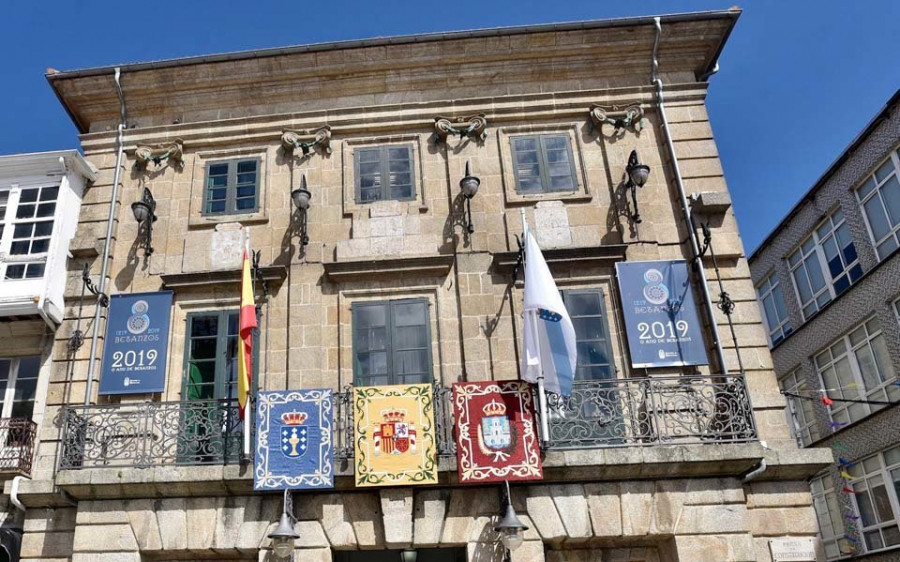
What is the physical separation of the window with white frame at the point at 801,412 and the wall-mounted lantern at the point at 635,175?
1249 cm

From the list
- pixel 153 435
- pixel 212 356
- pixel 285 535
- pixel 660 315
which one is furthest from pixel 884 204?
pixel 153 435

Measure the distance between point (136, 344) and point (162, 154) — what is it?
11.4ft

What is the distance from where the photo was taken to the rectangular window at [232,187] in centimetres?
1237

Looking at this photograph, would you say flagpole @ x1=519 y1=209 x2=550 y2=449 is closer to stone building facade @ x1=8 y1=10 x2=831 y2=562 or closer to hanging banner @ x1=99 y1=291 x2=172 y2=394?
stone building facade @ x1=8 y1=10 x2=831 y2=562

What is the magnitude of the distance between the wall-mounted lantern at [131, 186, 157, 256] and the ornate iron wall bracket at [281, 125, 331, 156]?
2.37m

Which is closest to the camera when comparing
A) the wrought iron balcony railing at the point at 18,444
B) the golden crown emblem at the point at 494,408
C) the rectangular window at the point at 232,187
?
the golden crown emblem at the point at 494,408

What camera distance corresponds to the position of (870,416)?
18391 millimetres

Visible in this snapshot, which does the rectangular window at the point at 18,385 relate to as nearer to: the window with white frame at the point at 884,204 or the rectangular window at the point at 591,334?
the rectangular window at the point at 591,334

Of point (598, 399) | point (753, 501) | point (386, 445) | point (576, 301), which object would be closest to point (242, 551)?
point (386, 445)

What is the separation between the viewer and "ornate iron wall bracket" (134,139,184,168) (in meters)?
12.7

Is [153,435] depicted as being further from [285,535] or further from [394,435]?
[394,435]

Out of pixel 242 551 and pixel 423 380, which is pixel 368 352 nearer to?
pixel 423 380

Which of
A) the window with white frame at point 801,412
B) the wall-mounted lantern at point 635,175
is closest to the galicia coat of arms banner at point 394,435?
the wall-mounted lantern at point 635,175

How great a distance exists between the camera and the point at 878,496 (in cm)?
1864
